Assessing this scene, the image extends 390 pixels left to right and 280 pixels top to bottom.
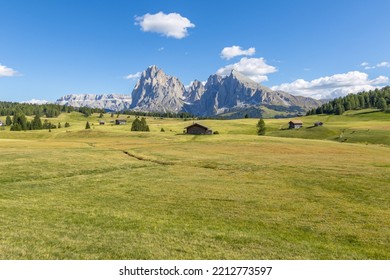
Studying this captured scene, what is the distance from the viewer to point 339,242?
65.7 ft

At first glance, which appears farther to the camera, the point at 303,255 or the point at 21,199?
the point at 21,199

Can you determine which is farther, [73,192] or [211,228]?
[73,192]

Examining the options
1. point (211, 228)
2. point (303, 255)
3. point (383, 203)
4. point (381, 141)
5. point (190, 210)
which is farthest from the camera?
point (381, 141)

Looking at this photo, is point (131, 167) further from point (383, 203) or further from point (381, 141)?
point (381, 141)

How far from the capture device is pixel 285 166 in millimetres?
51344
